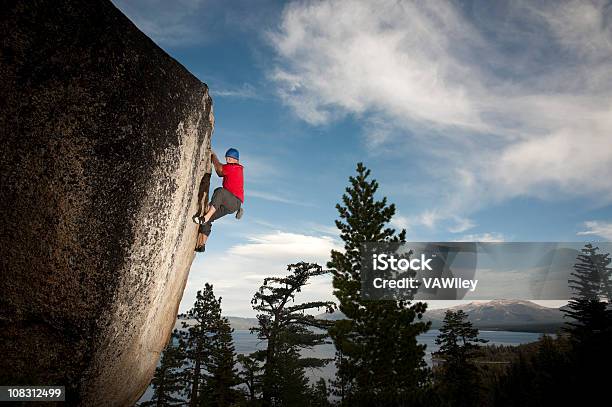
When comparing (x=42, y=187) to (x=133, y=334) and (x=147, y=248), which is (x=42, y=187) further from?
(x=133, y=334)

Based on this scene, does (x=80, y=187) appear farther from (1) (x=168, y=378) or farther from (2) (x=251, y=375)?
(1) (x=168, y=378)

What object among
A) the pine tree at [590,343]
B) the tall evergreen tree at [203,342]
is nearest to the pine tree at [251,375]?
the tall evergreen tree at [203,342]

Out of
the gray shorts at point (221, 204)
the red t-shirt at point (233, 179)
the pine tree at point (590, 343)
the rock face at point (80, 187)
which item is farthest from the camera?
the pine tree at point (590, 343)

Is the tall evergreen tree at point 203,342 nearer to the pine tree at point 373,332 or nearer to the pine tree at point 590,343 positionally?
the pine tree at point 373,332

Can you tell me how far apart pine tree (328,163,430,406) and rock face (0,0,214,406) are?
16.1 meters

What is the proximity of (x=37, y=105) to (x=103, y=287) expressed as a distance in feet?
6.47

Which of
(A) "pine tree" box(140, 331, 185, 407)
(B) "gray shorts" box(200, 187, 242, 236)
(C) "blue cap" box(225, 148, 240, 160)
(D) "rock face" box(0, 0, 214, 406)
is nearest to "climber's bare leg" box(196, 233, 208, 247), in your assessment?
(B) "gray shorts" box(200, 187, 242, 236)

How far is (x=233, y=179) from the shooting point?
6141 millimetres

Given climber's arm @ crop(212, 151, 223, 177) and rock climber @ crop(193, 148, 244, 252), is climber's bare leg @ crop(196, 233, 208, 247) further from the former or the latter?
climber's arm @ crop(212, 151, 223, 177)

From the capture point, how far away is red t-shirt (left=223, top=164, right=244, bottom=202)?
611 cm

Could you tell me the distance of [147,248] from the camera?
4203 mm

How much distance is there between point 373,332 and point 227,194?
16.5 meters

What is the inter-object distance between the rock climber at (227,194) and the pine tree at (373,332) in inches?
580

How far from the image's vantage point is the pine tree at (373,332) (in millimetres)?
18797
